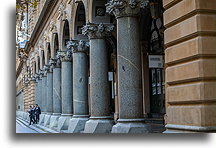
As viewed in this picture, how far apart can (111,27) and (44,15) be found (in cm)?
1159

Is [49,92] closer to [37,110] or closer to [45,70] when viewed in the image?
[37,110]

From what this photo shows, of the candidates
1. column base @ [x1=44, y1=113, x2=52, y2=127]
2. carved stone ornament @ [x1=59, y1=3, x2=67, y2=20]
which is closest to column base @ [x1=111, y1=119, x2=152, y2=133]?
carved stone ornament @ [x1=59, y1=3, x2=67, y2=20]

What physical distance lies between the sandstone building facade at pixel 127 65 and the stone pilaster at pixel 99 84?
0.12 feet

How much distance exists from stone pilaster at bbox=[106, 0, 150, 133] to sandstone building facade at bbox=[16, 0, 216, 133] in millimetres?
30

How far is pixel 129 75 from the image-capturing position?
39.9 feet

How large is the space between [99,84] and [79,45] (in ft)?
12.8

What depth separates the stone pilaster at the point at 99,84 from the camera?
49.1ft

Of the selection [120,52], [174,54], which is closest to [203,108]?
[174,54]

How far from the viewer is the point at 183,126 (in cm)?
868

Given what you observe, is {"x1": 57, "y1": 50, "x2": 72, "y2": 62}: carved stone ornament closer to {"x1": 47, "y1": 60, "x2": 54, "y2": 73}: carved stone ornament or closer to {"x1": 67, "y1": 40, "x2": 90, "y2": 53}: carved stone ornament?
{"x1": 67, "y1": 40, "x2": 90, "y2": 53}: carved stone ornament

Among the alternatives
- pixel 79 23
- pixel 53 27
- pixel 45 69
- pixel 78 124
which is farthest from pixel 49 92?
pixel 78 124

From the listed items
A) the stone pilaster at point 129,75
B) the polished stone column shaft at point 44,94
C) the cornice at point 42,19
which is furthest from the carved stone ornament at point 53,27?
the stone pilaster at point 129,75

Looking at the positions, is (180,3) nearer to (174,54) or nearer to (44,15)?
(174,54)

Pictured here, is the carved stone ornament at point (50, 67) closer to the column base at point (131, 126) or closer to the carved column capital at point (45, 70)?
the carved column capital at point (45, 70)
